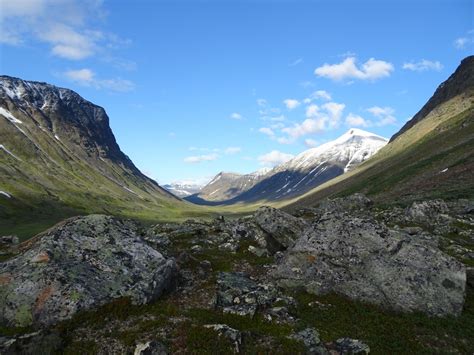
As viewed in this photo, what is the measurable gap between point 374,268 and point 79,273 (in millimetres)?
19347

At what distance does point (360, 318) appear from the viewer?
22438 millimetres

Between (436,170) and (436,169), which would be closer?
(436,170)

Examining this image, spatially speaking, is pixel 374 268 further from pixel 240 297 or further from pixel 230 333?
pixel 230 333

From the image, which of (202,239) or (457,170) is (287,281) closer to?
(202,239)

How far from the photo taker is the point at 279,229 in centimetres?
3941

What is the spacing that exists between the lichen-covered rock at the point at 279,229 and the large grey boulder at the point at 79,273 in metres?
14.8

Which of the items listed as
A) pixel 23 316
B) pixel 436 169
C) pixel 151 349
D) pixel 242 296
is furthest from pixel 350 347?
pixel 436 169

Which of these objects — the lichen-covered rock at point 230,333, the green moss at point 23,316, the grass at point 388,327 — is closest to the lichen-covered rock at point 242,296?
the grass at point 388,327

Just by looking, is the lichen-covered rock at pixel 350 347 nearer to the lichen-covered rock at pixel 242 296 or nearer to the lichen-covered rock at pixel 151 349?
the lichen-covered rock at pixel 242 296

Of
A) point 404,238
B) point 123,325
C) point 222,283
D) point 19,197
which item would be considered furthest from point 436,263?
point 19,197

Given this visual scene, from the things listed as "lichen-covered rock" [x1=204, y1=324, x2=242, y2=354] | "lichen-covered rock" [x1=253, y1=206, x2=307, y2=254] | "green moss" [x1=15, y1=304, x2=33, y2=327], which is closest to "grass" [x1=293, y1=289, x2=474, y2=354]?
"lichen-covered rock" [x1=204, y1=324, x2=242, y2=354]

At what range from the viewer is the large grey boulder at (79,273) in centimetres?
2067

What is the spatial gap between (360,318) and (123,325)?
1357 centimetres

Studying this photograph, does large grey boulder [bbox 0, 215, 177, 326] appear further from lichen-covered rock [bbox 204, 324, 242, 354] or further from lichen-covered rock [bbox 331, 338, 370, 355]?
lichen-covered rock [bbox 331, 338, 370, 355]
